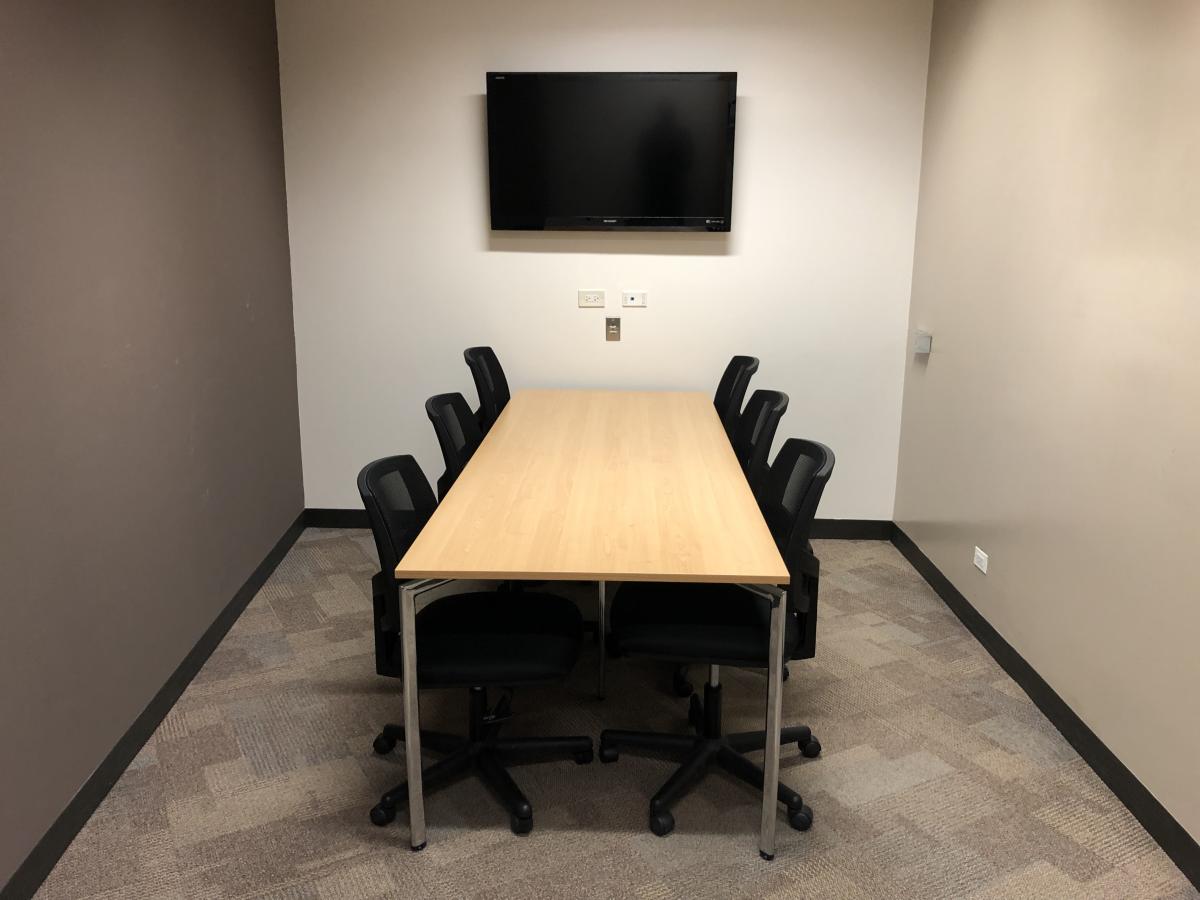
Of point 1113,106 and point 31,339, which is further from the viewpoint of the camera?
point 1113,106

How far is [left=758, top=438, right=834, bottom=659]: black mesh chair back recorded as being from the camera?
250cm

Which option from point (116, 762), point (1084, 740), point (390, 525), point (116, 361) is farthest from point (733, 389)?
point (116, 762)

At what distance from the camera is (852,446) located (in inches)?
195

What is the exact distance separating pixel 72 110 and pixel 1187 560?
10.7 feet

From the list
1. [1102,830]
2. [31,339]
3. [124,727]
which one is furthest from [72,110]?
[1102,830]

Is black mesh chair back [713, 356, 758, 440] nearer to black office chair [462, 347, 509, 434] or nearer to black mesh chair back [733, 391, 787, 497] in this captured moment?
black mesh chair back [733, 391, 787, 497]

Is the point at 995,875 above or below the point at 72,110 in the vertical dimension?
below

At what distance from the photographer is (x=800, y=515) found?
2498mm

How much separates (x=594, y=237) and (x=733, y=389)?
3.62 feet

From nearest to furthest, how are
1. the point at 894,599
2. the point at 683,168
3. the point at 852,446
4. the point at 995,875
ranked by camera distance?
the point at 995,875 → the point at 894,599 → the point at 683,168 → the point at 852,446

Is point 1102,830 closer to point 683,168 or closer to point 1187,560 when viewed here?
point 1187,560

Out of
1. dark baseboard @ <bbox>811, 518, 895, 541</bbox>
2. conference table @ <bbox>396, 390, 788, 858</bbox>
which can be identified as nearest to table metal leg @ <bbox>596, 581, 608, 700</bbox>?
conference table @ <bbox>396, 390, 788, 858</bbox>

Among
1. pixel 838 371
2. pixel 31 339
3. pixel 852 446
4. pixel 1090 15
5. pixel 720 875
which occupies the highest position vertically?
pixel 1090 15

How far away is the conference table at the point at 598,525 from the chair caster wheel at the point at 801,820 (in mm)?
144
